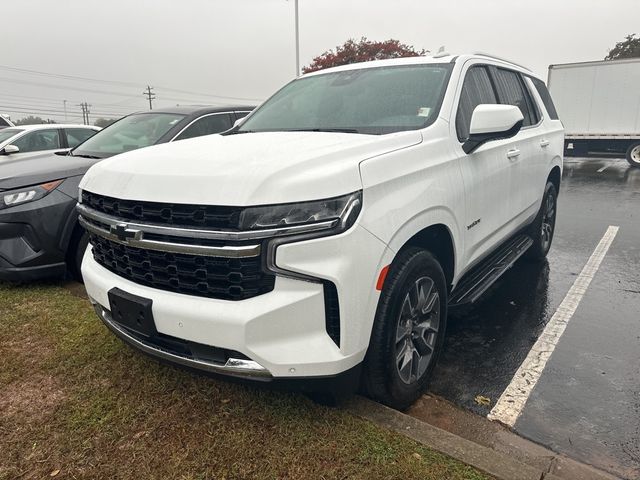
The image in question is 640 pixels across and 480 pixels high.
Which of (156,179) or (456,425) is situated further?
(456,425)

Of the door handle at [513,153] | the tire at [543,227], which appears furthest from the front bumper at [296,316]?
the tire at [543,227]

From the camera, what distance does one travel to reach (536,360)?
10.8ft

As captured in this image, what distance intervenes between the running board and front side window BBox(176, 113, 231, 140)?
3152 mm

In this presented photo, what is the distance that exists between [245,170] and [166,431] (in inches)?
54.3

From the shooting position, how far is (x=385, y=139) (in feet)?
8.32

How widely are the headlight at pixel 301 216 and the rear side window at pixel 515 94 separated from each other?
261cm

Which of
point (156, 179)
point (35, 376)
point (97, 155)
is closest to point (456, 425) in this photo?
point (156, 179)

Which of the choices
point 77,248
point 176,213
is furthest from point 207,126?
point 176,213

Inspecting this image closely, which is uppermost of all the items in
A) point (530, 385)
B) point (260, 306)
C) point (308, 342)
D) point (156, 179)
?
point (156, 179)

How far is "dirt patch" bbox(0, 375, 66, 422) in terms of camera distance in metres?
2.57

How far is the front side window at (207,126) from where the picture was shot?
5.01m

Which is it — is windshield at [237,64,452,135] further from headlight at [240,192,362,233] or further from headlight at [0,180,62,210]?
headlight at [0,180,62,210]

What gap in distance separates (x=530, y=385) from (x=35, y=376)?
3.04m

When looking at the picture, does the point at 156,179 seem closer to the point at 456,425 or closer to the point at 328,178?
the point at 328,178
